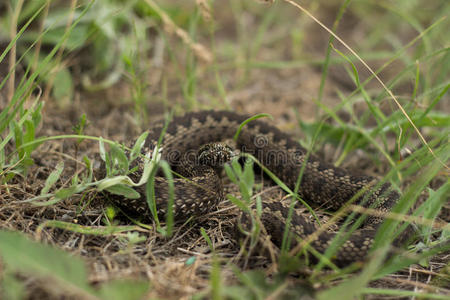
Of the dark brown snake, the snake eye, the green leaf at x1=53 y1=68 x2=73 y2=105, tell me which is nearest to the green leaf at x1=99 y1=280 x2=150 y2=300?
the dark brown snake

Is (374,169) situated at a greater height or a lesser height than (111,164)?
lesser

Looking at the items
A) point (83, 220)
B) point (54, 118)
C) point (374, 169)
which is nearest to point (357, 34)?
point (374, 169)

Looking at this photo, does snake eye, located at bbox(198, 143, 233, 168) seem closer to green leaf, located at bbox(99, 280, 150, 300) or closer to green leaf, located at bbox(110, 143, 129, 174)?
green leaf, located at bbox(110, 143, 129, 174)


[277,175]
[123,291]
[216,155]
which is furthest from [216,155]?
[123,291]

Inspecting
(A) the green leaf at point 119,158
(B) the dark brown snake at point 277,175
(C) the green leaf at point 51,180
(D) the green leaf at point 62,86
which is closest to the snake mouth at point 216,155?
(B) the dark brown snake at point 277,175

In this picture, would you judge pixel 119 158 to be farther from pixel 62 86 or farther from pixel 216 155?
pixel 62 86

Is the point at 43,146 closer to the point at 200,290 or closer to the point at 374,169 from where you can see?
the point at 200,290
